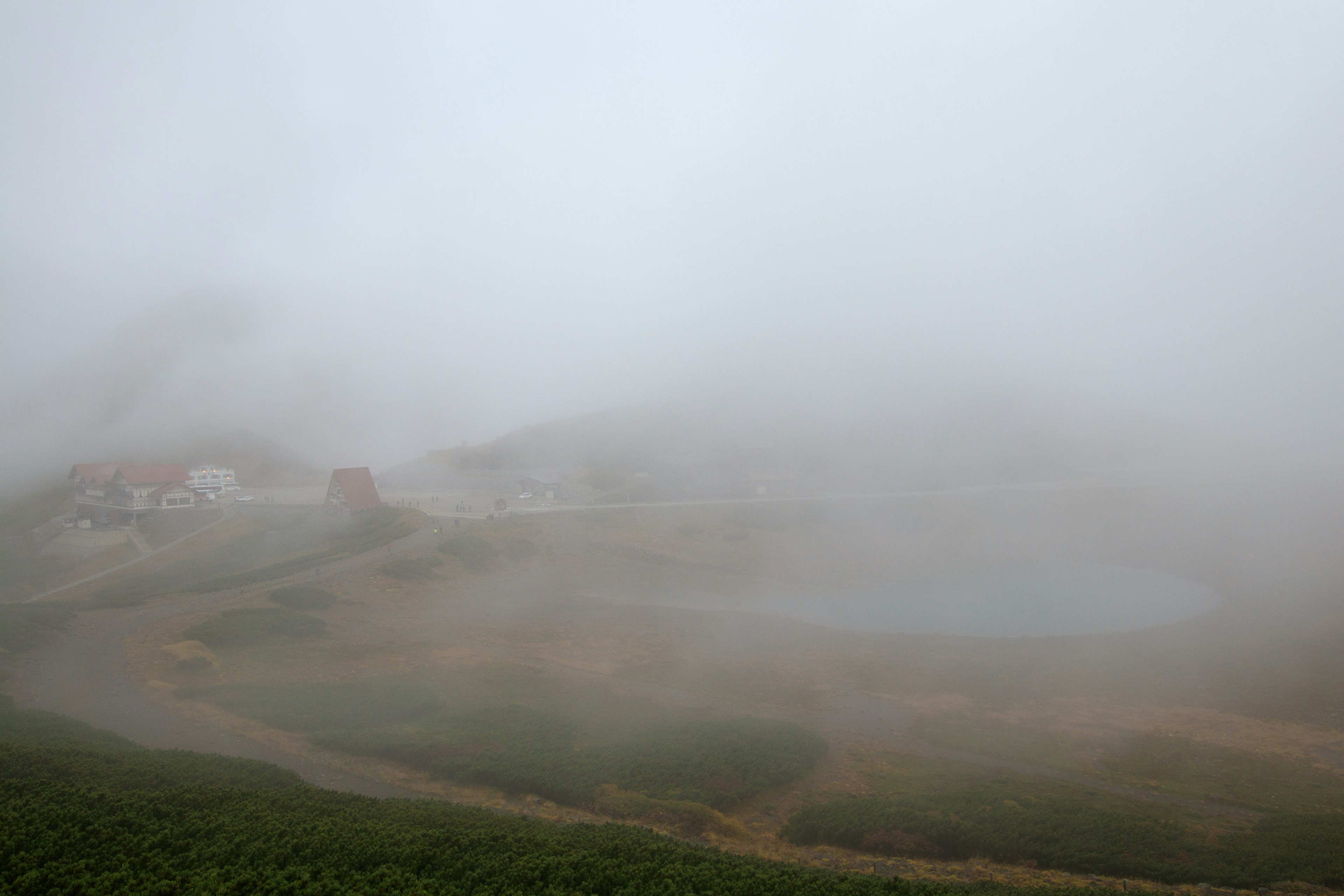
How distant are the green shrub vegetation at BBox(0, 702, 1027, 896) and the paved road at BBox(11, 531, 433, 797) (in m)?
4.61

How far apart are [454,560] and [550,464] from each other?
45.1m

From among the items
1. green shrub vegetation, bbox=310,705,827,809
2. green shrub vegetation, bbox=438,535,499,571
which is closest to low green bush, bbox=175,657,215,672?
green shrub vegetation, bbox=310,705,827,809

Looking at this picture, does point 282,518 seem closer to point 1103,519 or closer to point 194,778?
point 194,778

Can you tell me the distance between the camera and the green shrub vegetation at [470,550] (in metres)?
44.4

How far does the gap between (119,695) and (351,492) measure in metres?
32.6

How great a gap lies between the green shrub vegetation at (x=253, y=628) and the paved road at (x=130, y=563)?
37.9 feet

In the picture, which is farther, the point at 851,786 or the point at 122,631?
the point at 122,631

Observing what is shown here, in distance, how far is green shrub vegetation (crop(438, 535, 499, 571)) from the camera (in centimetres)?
4438

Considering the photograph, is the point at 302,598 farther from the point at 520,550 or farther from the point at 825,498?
the point at 825,498

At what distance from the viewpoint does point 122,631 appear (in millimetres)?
28797

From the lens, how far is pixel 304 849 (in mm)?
10219

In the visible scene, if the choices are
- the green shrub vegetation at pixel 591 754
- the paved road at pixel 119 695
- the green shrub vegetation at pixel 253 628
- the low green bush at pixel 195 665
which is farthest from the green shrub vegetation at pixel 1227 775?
the green shrub vegetation at pixel 253 628

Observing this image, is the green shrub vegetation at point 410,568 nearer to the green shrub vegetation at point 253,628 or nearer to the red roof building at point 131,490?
the green shrub vegetation at point 253,628

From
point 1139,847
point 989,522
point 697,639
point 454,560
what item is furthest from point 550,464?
point 1139,847
